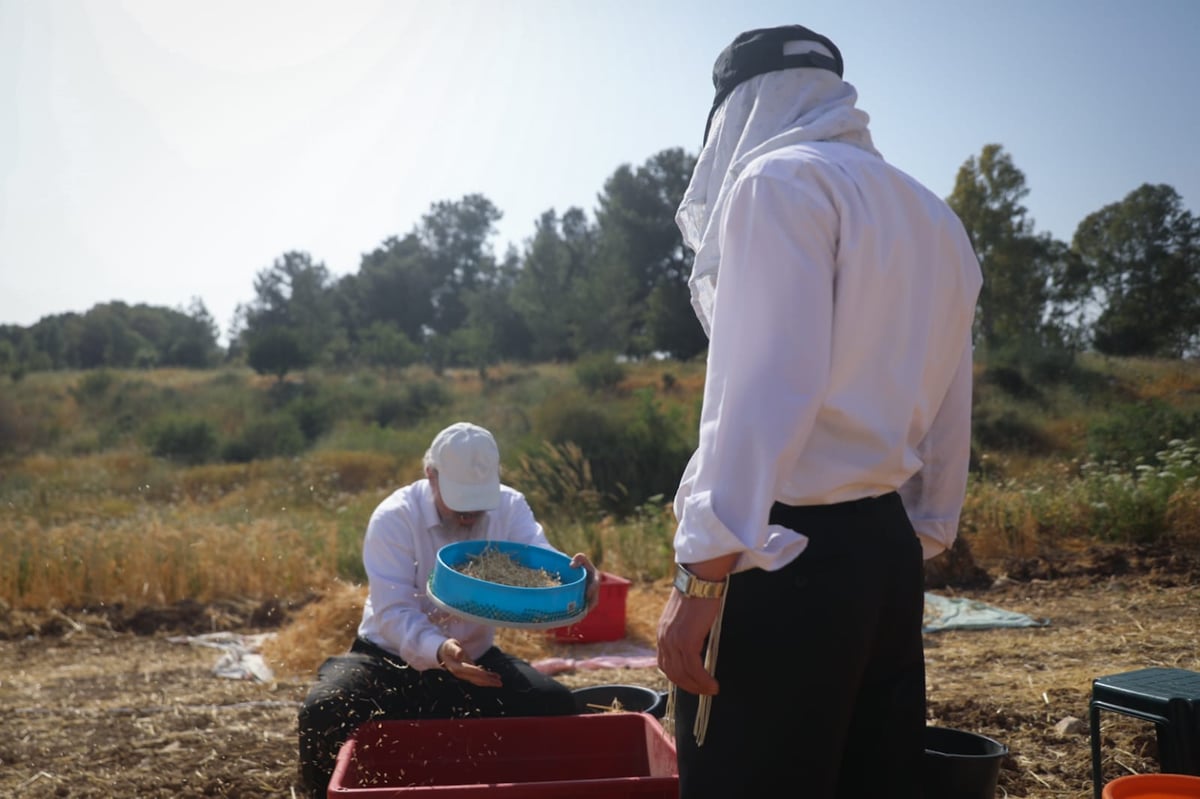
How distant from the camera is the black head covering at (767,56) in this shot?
1.93 metres

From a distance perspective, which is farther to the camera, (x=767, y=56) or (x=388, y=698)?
(x=388, y=698)

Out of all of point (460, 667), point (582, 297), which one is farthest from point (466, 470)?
point (582, 297)

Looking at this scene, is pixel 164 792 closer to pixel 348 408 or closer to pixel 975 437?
pixel 975 437

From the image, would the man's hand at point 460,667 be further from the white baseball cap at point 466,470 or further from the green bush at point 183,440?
the green bush at point 183,440

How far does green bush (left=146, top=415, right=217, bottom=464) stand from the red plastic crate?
70.1 ft

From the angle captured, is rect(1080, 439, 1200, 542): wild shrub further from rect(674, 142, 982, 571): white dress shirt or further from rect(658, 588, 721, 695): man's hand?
rect(658, 588, 721, 695): man's hand

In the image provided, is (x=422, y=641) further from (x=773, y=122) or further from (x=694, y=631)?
(x=773, y=122)

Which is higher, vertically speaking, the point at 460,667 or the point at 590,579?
the point at 590,579

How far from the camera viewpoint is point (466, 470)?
3531mm

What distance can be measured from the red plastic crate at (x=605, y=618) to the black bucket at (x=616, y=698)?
88.6 inches

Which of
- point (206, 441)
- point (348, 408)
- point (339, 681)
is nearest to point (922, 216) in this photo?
point (339, 681)

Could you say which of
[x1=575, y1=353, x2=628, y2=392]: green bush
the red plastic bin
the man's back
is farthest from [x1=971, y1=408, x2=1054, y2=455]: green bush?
the man's back

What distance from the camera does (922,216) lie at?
72.7 inches

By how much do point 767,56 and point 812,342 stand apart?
63 centimetres
